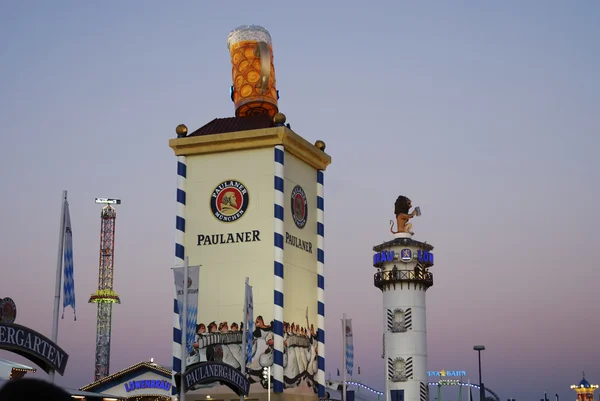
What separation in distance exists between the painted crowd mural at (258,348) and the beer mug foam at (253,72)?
29.4ft

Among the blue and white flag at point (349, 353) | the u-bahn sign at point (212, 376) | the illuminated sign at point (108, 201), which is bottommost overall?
the u-bahn sign at point (212, 376)

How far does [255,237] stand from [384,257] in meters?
51.8

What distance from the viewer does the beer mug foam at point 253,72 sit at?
125ft

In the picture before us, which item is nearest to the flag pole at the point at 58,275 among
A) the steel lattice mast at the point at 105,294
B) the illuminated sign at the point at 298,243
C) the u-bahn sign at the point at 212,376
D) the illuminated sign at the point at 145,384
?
the u-bahn sign at the point at 212,376

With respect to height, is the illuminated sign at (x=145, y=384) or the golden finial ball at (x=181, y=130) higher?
the golden finial ball at (x=181, y=130)

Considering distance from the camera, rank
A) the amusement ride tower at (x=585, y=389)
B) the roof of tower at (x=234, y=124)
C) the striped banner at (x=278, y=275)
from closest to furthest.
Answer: the striped banner at (x=278, y=275)
the roof of tower at (x=234, y=124)
the amusement ride tower at (x=585, y=389)

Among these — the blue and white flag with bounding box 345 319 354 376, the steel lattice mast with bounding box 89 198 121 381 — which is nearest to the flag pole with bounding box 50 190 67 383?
the blue and white flag with bounding box 345 319 354 376

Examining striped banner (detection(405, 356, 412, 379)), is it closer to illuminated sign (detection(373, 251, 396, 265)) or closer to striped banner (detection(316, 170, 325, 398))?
illuminated sign (detection(373, 251, 396, 265))

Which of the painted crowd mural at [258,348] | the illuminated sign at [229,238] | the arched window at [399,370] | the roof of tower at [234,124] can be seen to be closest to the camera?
the painted crowd mural at [258,348]

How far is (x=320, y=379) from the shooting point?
38000mm

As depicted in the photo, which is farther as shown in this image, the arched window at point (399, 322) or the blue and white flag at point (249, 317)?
the arched window at point (399, 322)

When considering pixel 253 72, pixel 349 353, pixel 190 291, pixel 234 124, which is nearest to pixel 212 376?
pixel 190 291

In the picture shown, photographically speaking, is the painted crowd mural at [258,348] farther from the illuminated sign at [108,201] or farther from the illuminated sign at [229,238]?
the illuminated sign at [108,201]

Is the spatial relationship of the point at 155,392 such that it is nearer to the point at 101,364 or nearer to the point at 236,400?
the point at 236,400
